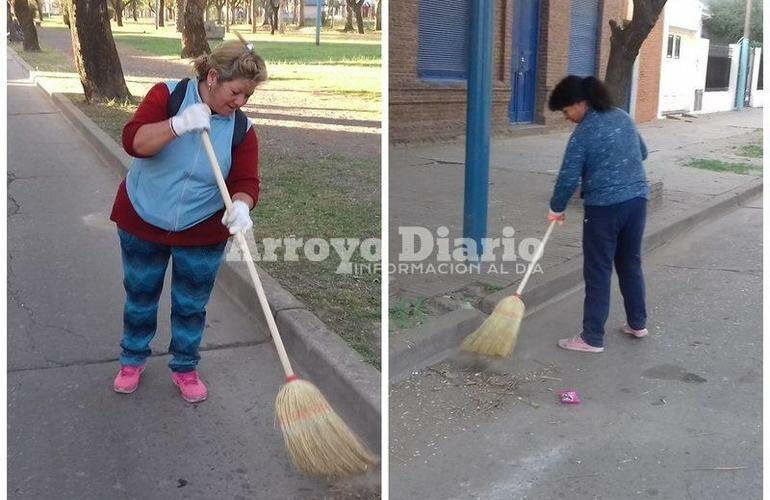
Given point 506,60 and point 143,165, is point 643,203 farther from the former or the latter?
point 506,60

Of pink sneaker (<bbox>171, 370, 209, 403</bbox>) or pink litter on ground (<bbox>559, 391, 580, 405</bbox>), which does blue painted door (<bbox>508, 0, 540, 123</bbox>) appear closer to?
pink litter on ground (<bbox>559, 391, 580, 405</bbox>)

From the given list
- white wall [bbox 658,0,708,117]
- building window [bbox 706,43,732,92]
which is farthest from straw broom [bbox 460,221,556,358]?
building window [bbox 706,43,732,92]

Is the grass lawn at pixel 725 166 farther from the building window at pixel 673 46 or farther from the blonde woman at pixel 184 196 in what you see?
the building window at pixel 673 46

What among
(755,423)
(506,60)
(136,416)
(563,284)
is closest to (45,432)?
(136,416)

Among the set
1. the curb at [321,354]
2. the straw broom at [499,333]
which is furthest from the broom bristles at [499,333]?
the curb at [321,354]

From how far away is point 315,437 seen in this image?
313 cm

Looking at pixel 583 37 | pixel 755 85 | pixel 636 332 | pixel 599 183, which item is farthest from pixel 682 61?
pixel 599 183

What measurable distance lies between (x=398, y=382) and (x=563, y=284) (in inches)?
77.8

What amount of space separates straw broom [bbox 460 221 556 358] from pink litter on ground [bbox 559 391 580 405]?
559mm

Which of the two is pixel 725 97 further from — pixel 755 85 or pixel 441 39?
pixel 441 39

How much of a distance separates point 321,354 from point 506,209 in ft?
14.8

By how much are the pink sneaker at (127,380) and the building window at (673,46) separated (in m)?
22.0

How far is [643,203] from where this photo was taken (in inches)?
180

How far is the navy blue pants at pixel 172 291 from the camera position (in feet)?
11.6
